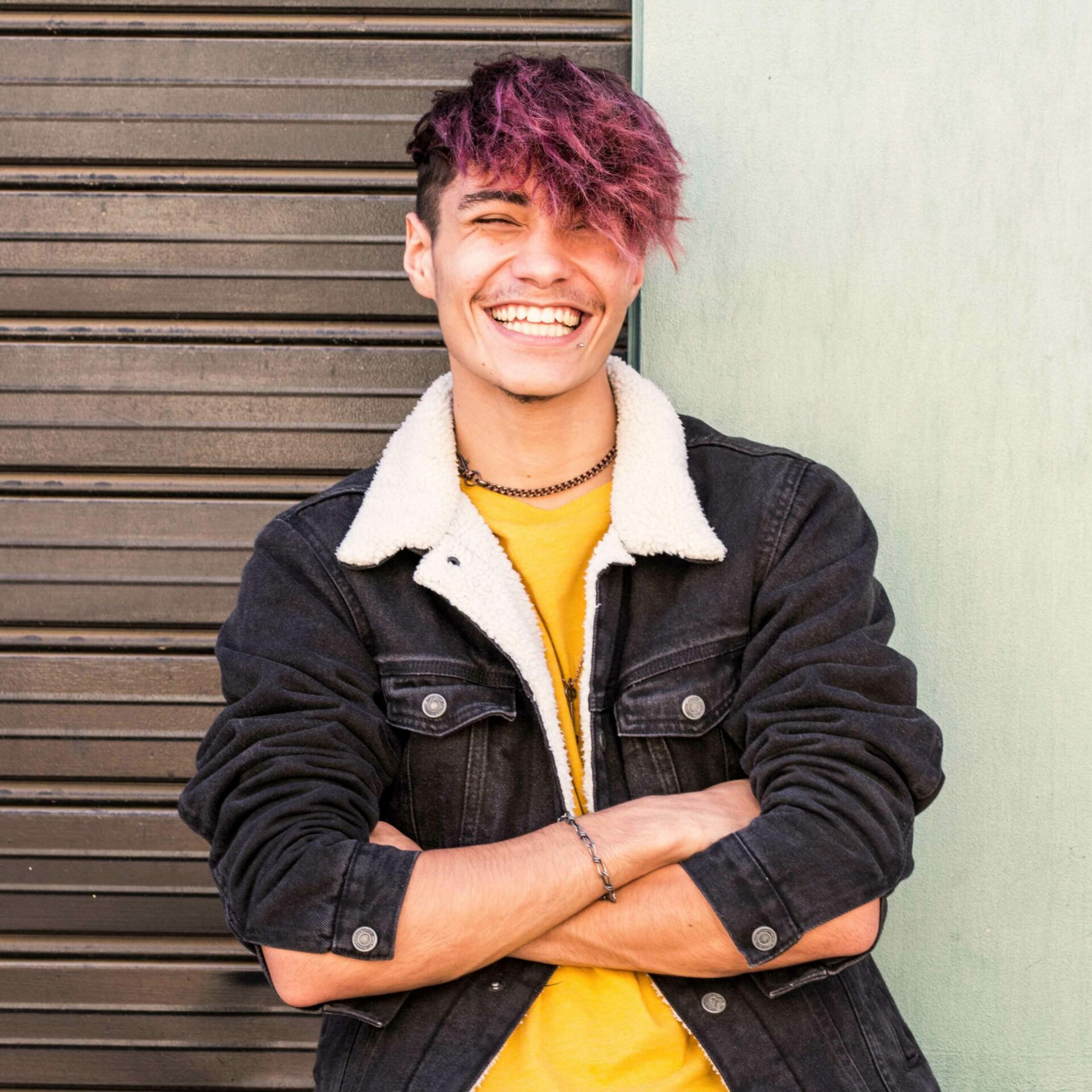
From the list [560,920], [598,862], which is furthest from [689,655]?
[560,920]

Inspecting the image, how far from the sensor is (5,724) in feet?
10.5

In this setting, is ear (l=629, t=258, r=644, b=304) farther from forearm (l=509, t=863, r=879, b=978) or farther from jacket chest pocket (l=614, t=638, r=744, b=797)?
forearm (l=509, t=863, r=879, b=978)

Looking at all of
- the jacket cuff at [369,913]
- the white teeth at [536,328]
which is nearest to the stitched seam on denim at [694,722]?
the jacket cuff at [369,913]

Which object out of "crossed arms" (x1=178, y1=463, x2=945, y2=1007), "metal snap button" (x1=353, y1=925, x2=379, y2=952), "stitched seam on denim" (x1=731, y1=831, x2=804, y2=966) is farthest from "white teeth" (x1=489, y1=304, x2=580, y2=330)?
"metal snap button" (x1=353, y1=925, x2=379, y2=952)

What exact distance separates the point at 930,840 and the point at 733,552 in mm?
1162

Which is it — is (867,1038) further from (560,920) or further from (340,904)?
(340,904)

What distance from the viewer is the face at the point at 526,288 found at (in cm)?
231

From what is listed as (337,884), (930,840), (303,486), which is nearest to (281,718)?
(337,884)

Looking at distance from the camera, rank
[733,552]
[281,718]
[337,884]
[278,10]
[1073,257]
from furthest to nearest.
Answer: [278,10], [1073,257], [733,552], [281,718], [337,884]

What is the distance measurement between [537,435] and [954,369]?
116 centimetres

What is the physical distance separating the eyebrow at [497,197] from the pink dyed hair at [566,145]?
0.8 inches

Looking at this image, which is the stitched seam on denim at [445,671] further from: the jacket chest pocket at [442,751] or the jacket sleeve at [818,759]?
the jacket sleeve at [818,759]

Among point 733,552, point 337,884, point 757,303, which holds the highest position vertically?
point 757,303

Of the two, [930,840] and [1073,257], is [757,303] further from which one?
[930,840]
